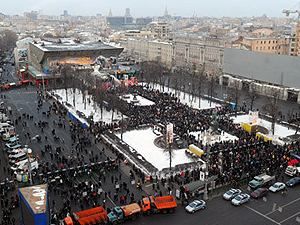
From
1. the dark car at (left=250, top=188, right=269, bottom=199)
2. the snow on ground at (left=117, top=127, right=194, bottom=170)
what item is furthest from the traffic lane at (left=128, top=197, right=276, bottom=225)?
the snow on ground at (left=117, top=127, right=194, bottom=170)

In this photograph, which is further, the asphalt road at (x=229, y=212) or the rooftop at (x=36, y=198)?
the asphalt road at (x=229, y=212)

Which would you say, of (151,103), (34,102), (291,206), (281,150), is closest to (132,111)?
(151,103)

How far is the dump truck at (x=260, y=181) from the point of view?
23688 mm

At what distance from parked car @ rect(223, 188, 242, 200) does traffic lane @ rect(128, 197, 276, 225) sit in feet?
2.56

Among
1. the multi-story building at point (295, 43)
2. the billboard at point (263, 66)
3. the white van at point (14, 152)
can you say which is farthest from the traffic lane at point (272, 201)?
the multi-story building at point (295, 43)

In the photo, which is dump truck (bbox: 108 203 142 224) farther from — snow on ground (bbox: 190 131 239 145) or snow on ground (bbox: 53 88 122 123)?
snow on ground (bbox: 53 88 122 123)

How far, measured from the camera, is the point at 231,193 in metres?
22.7

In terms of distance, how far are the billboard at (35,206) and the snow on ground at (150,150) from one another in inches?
430

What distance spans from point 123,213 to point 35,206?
204 inches

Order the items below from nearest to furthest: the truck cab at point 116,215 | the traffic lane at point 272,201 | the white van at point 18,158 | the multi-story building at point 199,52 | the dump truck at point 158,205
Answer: the truck cab at point 116,215, the dump truck at point 158,205, the traffic lane at point 272,201, the white van at point 18,158, the multi-story building at point 199,52

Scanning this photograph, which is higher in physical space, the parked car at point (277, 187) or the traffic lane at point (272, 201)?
the parked car at point (277, 187)

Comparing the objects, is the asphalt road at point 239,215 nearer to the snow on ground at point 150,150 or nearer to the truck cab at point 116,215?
the truck cab at point 116,215

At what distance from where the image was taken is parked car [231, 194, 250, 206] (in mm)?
21723

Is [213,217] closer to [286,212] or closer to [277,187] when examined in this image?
[286,212]
